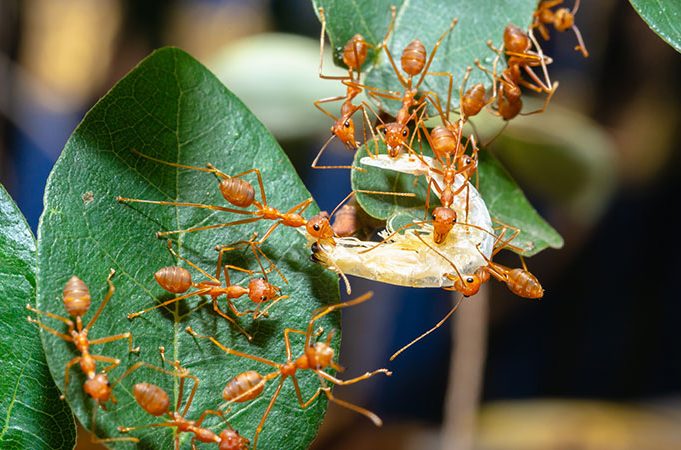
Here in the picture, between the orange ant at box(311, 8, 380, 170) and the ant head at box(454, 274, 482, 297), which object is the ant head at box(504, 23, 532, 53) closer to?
the orange ant at box(311, 8, 380, 170)

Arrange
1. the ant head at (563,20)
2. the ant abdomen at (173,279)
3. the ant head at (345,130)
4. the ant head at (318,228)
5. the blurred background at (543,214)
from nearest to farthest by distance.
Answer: the ant abdomen at (173,279)
the ant head at (318,228)
the ant head at (345,130)
the ant head at (563,20)
the blurred background at (543,214)

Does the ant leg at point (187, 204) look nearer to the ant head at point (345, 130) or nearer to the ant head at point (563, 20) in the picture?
the ant head at point (345, 130)

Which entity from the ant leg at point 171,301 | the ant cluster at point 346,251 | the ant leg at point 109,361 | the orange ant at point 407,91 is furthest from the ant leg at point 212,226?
the orange ant at point 407,91

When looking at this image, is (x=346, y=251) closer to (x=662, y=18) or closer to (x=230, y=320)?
(x=230, y=320)

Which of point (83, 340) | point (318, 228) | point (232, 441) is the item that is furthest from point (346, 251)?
point (83, 340)

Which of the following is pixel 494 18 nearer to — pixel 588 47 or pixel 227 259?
pixel 227 259
